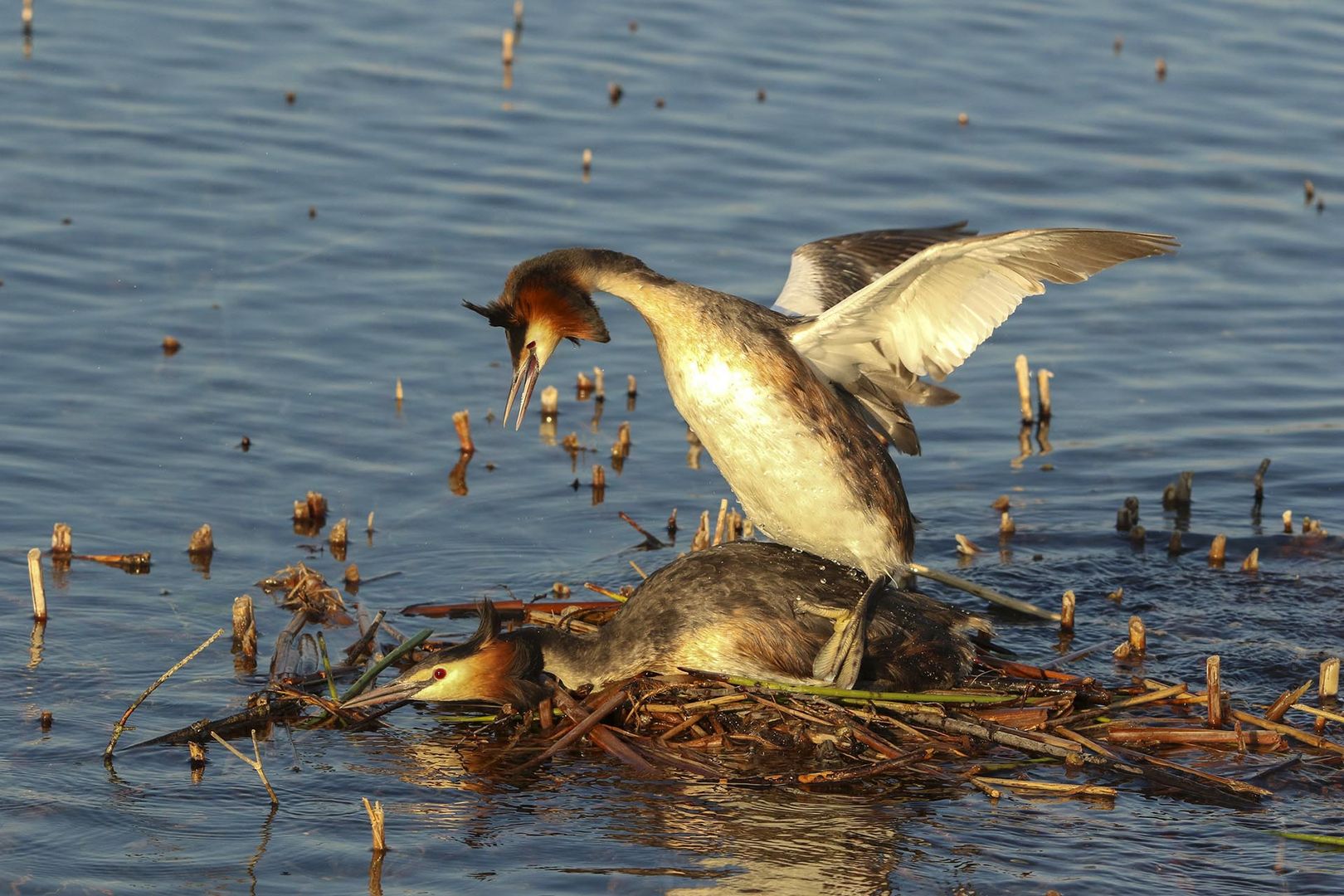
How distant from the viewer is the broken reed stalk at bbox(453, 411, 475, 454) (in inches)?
392

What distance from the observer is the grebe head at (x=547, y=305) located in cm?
730

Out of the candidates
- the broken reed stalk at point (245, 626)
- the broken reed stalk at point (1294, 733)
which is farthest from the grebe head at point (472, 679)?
the broken reed stalk at point (1294, 733)

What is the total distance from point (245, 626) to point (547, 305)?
1.81 meters

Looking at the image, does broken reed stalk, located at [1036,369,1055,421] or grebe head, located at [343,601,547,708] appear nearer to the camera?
grebe head, located at [343,601,547,708]

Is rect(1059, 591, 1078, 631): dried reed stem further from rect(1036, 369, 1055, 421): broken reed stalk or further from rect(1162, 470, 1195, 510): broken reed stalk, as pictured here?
rect(1036, 369, 1055, 421): broken reed stalk

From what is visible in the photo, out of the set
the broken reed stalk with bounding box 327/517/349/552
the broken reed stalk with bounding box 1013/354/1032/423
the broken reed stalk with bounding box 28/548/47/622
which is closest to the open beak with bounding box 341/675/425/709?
the broken reed stalk with bounding box 28/548/47/622

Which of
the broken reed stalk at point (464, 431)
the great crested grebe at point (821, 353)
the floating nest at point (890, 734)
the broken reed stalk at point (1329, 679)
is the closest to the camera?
the floating nest at point (890, 734)

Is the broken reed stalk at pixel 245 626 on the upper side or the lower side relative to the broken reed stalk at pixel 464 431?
lower

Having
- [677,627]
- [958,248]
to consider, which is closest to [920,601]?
[677,627]

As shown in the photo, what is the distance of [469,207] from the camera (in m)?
13.2

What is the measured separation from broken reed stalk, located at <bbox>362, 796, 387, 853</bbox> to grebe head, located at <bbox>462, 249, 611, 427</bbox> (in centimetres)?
190

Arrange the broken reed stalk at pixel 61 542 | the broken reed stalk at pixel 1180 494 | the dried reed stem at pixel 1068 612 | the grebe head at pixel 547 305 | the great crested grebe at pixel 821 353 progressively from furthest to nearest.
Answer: the broken reed stalk at pixel 1180 494 < the broken reed stalk at pixel 61 542 < the dried reed stem at pixel 1068 612 < the grebe head at pixel 547 305 < the great crested grebe at pixel 821 353

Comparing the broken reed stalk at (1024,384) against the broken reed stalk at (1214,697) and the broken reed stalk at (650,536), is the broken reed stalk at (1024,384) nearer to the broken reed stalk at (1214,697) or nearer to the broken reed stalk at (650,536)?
the broken reed stalk at (650,536)

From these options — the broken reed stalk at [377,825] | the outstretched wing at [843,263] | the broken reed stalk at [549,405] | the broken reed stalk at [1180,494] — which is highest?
the outstretched wing at [843,263]
